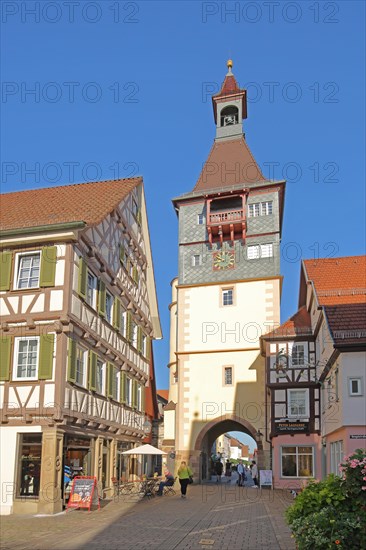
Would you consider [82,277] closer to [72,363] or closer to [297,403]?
[72,363]

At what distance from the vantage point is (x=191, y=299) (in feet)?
121

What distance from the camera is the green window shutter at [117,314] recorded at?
868 inches

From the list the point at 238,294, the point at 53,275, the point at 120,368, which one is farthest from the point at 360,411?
the point at 238,294

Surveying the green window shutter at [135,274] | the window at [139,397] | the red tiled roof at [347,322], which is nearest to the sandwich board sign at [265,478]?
the window at [139,397]

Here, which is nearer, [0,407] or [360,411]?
[0,407]

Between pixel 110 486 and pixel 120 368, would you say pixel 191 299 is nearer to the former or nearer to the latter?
pixel 120 368

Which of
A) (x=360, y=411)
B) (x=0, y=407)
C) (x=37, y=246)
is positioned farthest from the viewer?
(x=360, y=411)

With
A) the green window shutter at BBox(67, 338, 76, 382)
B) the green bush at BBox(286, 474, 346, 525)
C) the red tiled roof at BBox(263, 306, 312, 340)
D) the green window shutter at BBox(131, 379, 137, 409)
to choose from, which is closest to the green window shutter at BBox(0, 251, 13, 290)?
the green window shutter at BBox(67, 338, 76, 382)

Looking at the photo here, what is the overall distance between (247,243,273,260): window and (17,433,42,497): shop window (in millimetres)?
22161

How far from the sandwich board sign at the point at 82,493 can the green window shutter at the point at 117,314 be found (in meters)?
6.51

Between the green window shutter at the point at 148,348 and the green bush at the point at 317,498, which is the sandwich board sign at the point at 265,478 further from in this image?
the green bush at the point at 317,498

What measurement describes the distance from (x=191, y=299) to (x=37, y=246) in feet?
64.2

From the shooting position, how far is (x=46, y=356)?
16.8 metres

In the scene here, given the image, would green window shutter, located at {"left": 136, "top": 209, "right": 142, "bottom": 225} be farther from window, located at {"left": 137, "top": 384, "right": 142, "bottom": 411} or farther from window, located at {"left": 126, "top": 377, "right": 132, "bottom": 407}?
window, located at {"left": 137, "top": 384, "right": 142, "bottom": 411}
